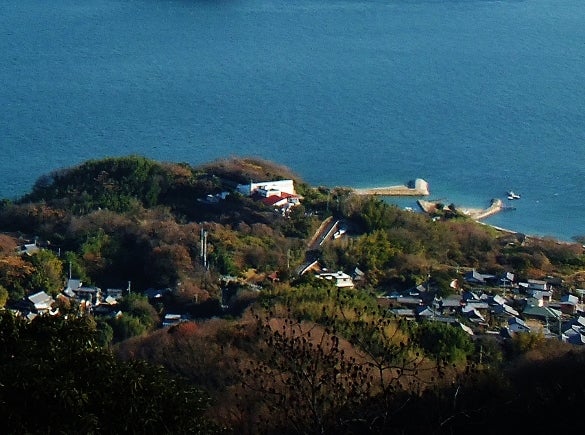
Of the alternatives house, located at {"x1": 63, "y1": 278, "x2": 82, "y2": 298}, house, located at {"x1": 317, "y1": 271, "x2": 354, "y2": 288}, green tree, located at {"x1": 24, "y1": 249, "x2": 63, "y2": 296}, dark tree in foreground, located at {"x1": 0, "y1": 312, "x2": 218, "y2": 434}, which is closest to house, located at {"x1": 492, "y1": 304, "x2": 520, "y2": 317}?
house, located at {"x1": 317, "y1": 271, "x2": 354, "y2": 288}

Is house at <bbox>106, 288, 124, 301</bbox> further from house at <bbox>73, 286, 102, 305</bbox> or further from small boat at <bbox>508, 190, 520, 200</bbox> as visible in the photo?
small boat at <bbox>508, 190, 520, 200</bbox>

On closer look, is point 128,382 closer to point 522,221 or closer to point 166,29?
→ point 522,221

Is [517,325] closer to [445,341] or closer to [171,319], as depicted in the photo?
[445,341]

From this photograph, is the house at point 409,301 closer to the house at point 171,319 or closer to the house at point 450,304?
the house at point 450,304

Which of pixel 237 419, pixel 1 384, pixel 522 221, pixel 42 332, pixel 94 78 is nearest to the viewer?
pixel 1 384

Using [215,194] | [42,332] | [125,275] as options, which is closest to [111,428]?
[42,332]

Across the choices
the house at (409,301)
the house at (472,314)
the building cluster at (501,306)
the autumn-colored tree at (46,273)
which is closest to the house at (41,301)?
the autumn-colored tree at (46,273)
